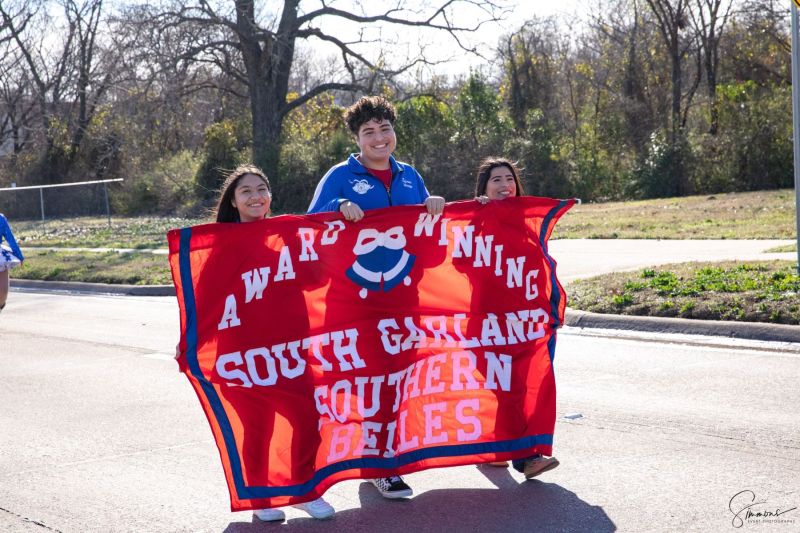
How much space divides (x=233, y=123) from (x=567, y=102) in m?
13.5

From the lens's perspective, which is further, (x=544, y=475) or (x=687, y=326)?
(x=687, y=326)

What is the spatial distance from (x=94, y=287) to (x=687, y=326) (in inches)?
462

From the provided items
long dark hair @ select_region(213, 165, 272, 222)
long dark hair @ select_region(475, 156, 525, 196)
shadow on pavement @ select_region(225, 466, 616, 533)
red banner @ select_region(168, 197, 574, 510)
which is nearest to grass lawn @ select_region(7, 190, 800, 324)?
long dark hair @ select_region(475, 156, 525, 196)

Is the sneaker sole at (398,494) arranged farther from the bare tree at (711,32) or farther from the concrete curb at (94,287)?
the bare tree at (711,32)

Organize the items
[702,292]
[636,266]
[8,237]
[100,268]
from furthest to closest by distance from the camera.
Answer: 1. [100,268]
2. [636,266]
3. [702,292]
4. [8,237]

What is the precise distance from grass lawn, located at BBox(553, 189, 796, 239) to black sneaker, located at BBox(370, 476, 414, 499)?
1329 cm

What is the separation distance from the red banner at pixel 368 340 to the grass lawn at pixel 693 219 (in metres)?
12.6

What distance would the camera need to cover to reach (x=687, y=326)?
10258 mm

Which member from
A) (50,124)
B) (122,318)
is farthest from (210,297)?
(50,124)

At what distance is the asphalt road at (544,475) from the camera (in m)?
4.97

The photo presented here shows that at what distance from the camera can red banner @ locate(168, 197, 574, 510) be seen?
5004mm

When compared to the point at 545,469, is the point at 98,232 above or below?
above

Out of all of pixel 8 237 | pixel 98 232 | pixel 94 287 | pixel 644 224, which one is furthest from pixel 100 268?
pixel 98 232

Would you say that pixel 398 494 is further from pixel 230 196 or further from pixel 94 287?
pixel 94 287
